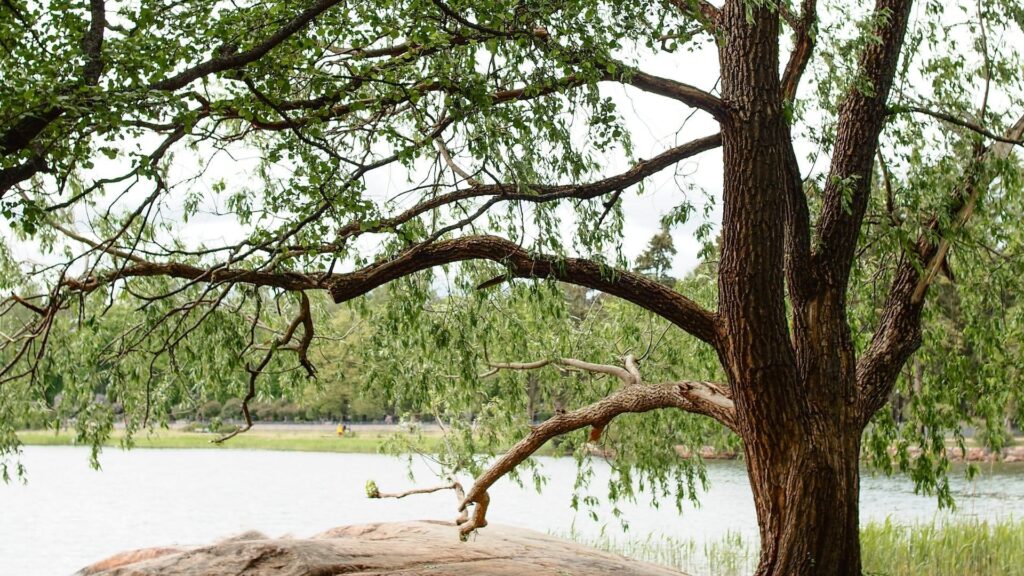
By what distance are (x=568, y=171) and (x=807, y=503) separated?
7.83 ft

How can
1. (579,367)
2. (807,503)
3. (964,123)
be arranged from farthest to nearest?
(579,367)
(964,123)
(807,503)

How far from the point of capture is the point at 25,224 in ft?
13.1

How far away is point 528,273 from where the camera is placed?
19.2 feet

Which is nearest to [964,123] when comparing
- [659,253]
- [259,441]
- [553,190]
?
[553,190]

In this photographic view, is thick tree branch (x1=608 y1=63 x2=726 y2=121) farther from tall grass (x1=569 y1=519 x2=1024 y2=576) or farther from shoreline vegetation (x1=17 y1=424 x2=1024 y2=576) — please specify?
tall grass (x1=569 y1=519 x2=1024 y2=576)

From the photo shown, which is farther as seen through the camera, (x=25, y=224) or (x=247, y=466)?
(x=247, y=466)

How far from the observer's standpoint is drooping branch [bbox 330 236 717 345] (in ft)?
Answer: 18.9

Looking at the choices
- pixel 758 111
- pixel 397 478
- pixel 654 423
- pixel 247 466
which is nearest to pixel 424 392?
pixel 654 423

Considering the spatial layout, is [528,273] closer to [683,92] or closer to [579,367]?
[683,92]

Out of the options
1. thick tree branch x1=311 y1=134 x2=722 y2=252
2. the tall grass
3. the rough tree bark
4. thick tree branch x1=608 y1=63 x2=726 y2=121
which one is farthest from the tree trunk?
the tall grass

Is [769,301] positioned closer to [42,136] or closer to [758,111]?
[758,111]

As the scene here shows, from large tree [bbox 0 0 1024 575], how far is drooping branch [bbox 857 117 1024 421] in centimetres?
2

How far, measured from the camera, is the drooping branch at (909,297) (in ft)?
20.5

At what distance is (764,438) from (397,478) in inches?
708
